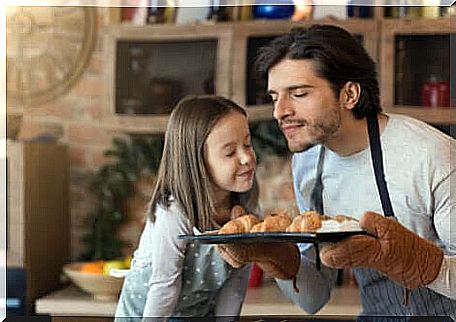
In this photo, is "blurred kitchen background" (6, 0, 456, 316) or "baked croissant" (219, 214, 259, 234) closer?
"baked croissant" (219, 214, 259, 234)

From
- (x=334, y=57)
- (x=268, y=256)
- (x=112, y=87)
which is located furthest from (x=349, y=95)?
(x=112, y=87)

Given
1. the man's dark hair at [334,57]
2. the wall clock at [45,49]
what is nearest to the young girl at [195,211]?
the man's dark hair at [334,57]

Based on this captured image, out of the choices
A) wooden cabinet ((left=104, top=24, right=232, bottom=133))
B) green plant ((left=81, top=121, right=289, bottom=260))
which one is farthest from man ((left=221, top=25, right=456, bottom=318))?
green plant ((left=81, top=121, right=289, bottom=260))

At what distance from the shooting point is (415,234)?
4.22 ft

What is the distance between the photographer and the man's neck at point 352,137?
4.39ft

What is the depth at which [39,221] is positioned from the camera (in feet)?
4.74

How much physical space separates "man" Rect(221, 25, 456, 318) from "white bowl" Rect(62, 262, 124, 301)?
0.21m

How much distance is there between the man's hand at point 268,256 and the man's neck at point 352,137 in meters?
0.17

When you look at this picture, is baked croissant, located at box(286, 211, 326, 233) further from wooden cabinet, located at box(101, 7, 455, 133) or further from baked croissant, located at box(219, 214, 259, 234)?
wooden cabinet, located at box(101, 7, 455, 133)

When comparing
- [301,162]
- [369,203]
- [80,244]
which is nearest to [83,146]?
[80,244]

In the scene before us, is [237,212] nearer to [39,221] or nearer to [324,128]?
[324,128]

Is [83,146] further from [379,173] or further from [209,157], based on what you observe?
[379,173]

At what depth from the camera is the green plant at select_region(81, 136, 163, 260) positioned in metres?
1.45

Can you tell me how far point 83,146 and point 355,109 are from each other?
0.47m
